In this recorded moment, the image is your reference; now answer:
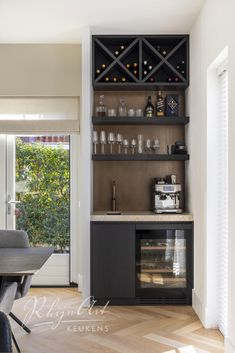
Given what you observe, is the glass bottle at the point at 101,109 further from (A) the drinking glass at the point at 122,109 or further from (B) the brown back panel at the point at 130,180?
(B) the brown back panel at the point at 130,180

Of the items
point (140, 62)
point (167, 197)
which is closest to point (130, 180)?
point (167, 197)

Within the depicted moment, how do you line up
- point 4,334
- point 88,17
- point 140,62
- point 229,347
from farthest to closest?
point 140,62 < point 88,17 < point 229,347 < point 4,334

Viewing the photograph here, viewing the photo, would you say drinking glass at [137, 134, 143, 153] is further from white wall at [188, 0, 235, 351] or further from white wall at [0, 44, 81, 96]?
white wall at [0, 44, 81, 96]

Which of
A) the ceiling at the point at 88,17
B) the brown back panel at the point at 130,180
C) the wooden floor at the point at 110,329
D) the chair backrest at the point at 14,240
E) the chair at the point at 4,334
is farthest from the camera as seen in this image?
the brown back panel at the point at 130,180

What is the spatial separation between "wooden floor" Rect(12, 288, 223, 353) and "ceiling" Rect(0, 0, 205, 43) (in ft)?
9.33

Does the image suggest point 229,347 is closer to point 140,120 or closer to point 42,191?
point 140,120

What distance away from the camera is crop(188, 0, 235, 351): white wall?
299 cm

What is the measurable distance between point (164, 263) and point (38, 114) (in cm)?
222

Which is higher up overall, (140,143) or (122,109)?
(122,109)

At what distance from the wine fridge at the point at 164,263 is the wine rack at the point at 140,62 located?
1527mm

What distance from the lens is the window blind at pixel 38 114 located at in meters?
4.97

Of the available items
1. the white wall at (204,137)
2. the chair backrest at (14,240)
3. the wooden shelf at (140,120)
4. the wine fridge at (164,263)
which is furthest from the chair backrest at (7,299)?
the wooden shelf at (140,120)

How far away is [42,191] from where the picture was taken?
17.3 feet

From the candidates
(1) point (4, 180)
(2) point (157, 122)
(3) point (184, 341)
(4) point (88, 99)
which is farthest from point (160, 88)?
(3) point (184, 341)
